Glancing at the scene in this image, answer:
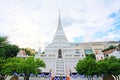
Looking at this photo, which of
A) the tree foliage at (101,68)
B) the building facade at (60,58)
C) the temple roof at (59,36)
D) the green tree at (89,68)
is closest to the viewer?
the tree foliage at (101,68)

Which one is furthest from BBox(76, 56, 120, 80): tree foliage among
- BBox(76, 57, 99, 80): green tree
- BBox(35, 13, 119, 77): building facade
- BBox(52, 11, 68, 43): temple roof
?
BBox(52, 11, 68, 43): temple roof

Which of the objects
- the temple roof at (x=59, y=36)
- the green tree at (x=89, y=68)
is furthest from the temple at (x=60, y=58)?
the green tree at (x=89, y=68)

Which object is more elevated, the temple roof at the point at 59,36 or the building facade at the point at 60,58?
the temple roof at the point at 59,36

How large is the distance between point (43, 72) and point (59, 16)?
2675 cm

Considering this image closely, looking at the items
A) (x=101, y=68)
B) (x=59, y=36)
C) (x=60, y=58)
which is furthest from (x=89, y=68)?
(x=59, y=36)

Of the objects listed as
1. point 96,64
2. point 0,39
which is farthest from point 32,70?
point 0,39

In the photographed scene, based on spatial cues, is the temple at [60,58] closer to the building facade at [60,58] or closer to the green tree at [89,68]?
the building facade at [60,58]

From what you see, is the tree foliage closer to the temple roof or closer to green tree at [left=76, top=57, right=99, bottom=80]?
green tree at [left=76, top=57, right=99, bottom=80]

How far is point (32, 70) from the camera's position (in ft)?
93.0

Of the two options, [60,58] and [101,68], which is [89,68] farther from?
[60,58]

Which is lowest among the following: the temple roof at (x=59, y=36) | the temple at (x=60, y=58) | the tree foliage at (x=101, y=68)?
the tree foliage at (x=101, y=68)

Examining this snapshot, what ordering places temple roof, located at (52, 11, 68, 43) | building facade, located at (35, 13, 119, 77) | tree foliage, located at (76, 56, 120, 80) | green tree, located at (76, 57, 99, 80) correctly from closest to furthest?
tree foliage, located at (76, 56, 120, 80) < green tree, located at (76, 57, 99, 80) < building facade, located at (35, 13, 119, 77) < temple roof, located at (52, 11, 68, 43)

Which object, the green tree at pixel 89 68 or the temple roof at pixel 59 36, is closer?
the green tree at pixel 89 68

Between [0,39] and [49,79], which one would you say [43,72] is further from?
[0,39]
